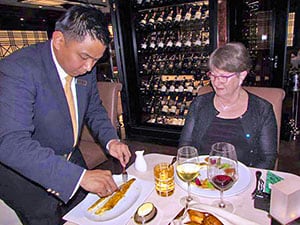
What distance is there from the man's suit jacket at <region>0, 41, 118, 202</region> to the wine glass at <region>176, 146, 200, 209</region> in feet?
1.24

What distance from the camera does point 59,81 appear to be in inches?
43.6

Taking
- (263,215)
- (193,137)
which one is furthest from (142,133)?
(263,215)

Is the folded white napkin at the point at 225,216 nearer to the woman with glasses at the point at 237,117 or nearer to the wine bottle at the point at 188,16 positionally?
the woman with glasses at the point at 237,117

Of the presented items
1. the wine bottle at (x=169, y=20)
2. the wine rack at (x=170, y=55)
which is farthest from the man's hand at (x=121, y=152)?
the wine bottle at (x=169, y=20)

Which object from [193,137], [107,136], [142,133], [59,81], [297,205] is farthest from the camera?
[142,133]

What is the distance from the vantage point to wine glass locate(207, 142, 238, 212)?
0.87 metres

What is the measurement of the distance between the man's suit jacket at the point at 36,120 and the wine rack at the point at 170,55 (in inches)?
90.8

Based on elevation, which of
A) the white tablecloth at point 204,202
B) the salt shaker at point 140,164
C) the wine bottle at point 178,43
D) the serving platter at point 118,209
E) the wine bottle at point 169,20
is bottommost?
the white tablecloth at point 204,202

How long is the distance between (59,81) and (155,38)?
8.56ft

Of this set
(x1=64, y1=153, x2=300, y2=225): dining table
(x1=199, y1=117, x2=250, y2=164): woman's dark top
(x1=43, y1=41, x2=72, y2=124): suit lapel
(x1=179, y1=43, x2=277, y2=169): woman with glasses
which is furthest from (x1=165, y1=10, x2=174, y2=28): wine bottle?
(x1=64, y1=153, x2=300, y2=225): dining table

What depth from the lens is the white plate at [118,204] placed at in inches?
34.3

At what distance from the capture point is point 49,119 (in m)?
1.10

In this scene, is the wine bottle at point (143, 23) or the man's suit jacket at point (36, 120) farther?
the wine bottle at point (143, 23)

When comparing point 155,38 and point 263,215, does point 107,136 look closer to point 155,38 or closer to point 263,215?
point 263,215
